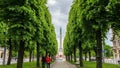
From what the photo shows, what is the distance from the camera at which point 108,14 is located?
1656cm

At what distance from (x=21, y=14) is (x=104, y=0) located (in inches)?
265

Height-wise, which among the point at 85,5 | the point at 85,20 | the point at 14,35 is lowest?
the point at 14,35

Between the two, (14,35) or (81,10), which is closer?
(14,35)

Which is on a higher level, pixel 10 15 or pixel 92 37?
pixel 10 15

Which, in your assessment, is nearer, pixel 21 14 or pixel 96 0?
pixel 96 0

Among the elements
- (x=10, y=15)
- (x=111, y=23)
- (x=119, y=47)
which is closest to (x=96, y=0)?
(x=111, y=23)

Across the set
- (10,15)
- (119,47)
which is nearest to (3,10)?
(10,15)

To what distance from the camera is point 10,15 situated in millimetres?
17844

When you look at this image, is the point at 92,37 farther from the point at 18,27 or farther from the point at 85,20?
the point at 18,27

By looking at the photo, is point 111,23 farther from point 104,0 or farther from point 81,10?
point 81,10

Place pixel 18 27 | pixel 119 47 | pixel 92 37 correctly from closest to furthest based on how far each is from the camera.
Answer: pixel 18 27 < pixel 92 37 < pixel 119 47

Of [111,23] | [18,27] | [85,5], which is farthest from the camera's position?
[85,5]

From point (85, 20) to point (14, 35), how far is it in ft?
20.7

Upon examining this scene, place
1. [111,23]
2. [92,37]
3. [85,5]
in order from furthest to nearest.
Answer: [92,37], [85,5], [111,23]
